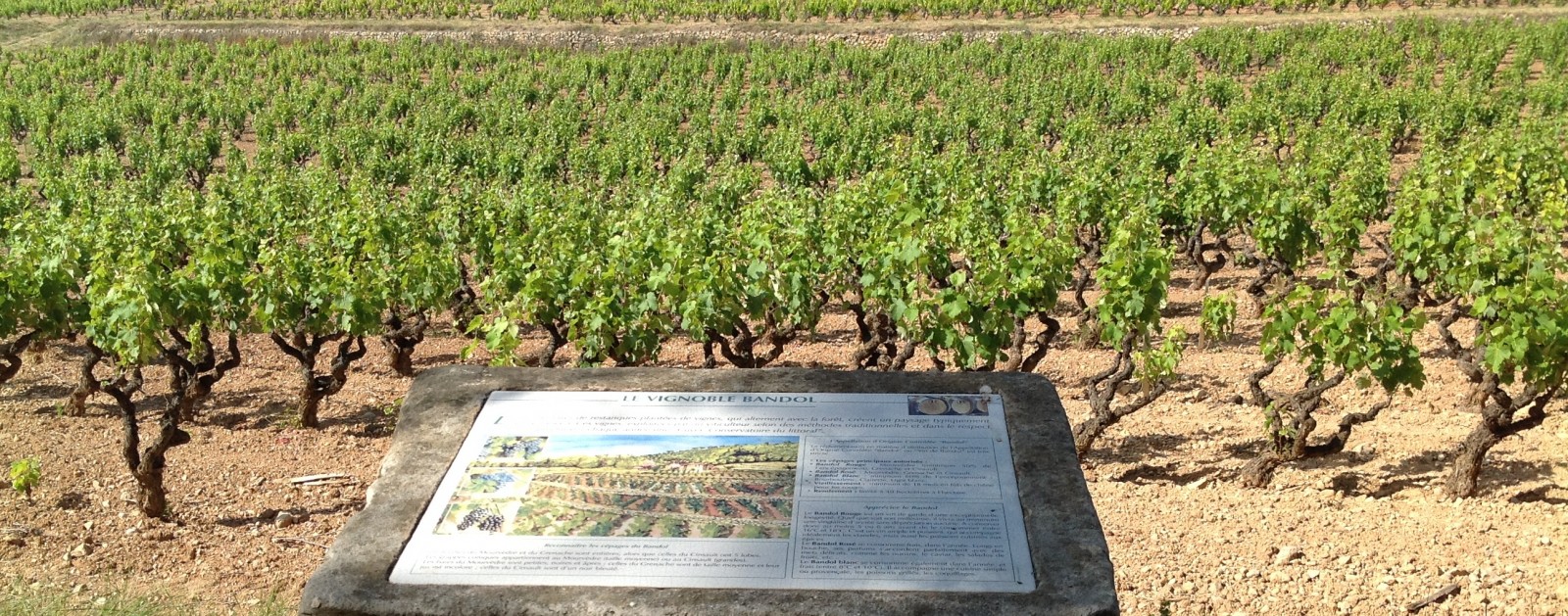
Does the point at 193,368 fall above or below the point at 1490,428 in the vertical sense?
below

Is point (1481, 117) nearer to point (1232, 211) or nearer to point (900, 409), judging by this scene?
point (1232, 211)

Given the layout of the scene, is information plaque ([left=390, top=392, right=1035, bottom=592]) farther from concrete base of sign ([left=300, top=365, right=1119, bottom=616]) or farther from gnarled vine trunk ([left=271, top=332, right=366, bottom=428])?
gnarled vine trunk ([left=271, top=332, right=366, bottom=428])

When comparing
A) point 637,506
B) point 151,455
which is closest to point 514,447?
point 637,506

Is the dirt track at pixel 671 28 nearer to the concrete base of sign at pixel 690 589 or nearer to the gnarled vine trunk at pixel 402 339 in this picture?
the gnarled vine trunk at pixel 402 339

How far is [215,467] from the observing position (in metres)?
8.32

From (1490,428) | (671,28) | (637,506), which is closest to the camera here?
(637,506)

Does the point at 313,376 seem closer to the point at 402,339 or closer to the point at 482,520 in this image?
the point at 402,339

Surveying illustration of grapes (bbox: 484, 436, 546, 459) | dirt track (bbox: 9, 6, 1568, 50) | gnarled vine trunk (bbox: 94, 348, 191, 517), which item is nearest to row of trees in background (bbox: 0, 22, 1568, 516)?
gnarled vine trunk (bbox: 94, 348, 191, 517)

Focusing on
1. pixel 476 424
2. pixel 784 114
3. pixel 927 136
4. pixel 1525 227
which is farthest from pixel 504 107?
pixel 476 424

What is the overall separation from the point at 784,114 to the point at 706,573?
69.5 feet

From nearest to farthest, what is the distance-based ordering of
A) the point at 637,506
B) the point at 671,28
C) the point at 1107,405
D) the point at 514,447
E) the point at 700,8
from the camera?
the point at 637,506, the point at 514,447, the point at 1107,405, the point at 671,28, the point at 700,8

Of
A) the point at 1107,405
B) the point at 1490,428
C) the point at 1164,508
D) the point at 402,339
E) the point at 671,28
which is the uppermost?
the point at 1490,428

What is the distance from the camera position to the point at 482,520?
3875 millimetres

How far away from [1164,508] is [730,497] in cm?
382
